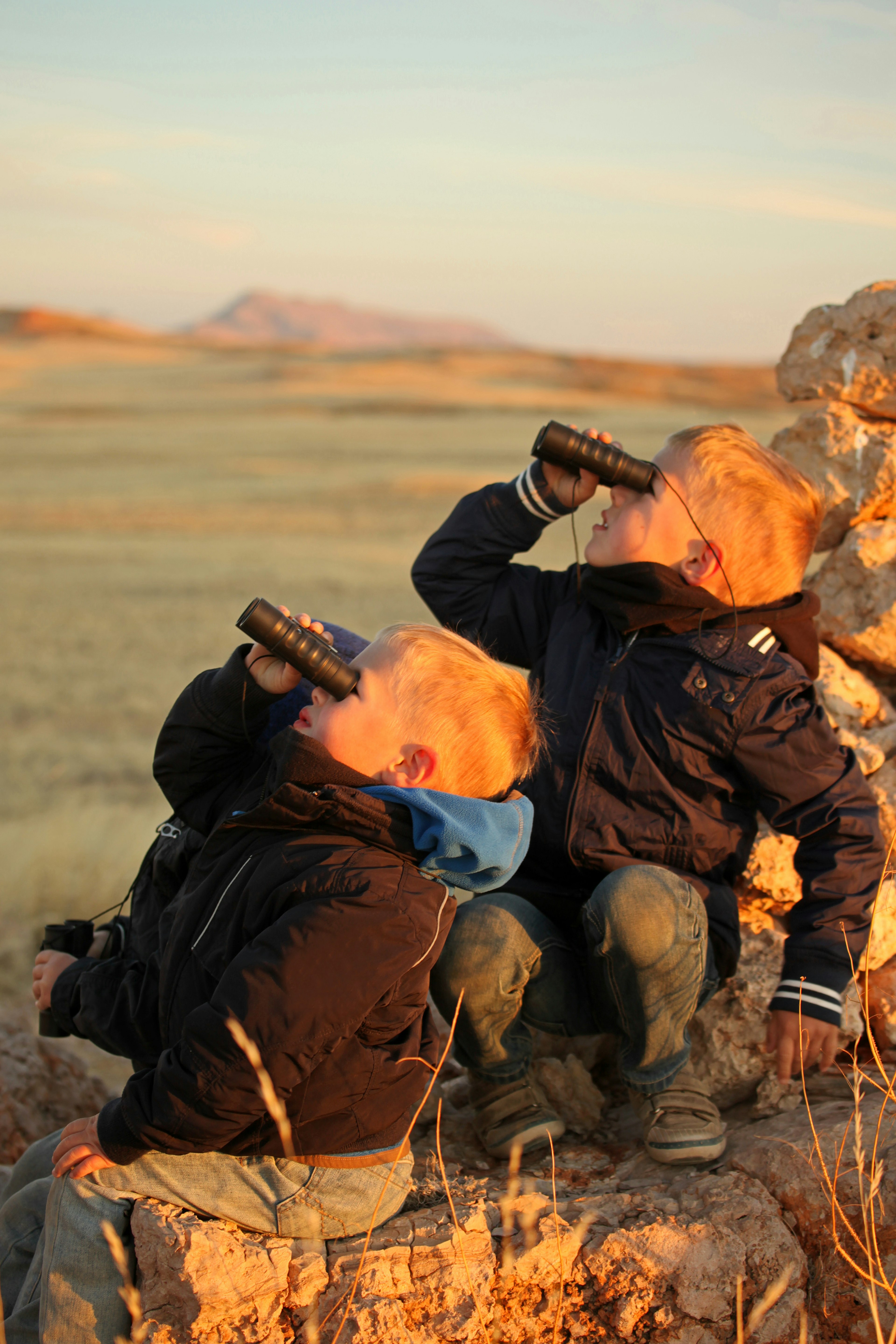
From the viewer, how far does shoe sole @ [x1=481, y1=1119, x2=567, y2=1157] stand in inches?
91.7

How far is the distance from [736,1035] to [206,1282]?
4.40 ft

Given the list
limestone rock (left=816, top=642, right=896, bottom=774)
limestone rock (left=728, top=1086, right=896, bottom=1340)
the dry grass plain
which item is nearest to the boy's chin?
limestone rock (left=816, top=642, right=896, bottom=774)

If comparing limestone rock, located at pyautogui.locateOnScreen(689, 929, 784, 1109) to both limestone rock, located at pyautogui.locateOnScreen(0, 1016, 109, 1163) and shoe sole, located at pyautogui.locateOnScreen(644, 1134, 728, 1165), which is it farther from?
limestone rock, located at pyautogui.locateOnScreen(0, 1016, 109, 1163)

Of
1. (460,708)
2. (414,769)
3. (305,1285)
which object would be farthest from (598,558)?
(305,1285)

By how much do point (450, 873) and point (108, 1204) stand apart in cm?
86

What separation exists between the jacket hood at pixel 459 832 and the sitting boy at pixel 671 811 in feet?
1.24

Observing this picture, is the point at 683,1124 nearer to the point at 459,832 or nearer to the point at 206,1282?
the point at 459,832

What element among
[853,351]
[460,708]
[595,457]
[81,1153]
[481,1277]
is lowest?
[481,1277]

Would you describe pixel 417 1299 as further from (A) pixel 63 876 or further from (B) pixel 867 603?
(A) pixel 63 876

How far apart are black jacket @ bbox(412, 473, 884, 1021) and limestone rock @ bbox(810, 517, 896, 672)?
2.12ft

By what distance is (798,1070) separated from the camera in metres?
2.42

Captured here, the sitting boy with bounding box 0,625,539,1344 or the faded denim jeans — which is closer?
the sitting boy with bounding box 0,625,539,1344

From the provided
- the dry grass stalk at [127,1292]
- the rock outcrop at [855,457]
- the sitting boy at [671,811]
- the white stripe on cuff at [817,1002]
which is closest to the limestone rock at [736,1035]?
the sitting boy at [671,811]

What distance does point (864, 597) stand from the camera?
3164 mm
